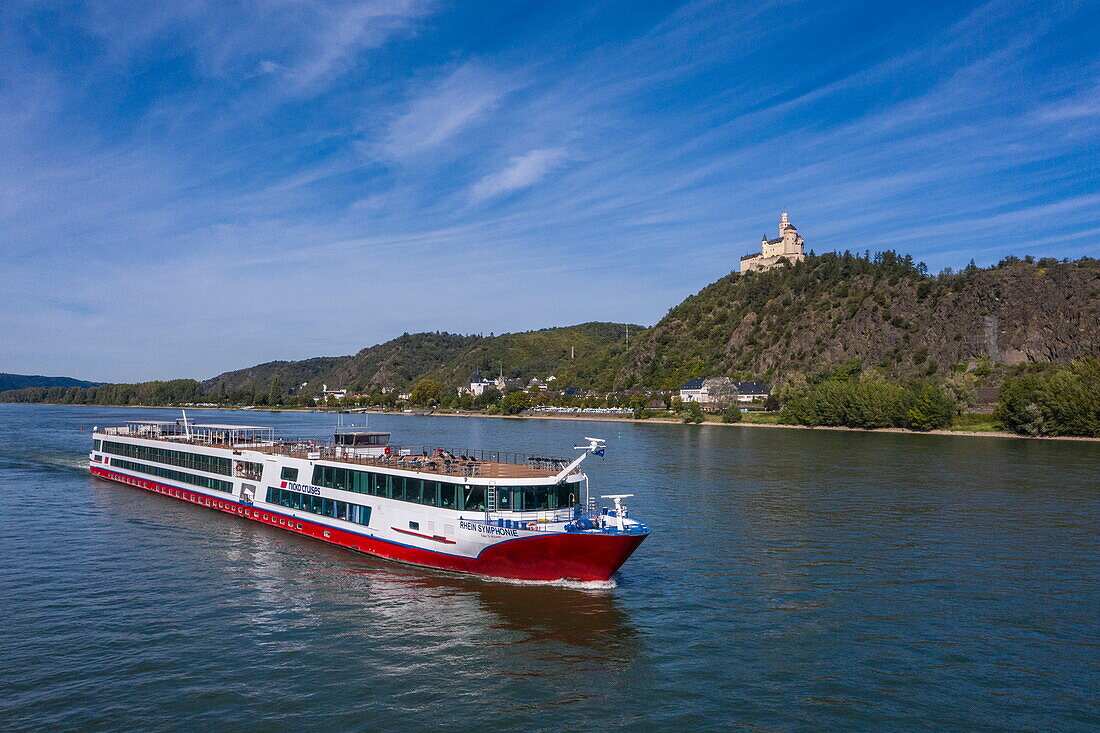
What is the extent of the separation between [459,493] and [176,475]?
34041 millimetres

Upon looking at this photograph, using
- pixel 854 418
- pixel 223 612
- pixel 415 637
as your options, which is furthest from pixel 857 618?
pixel 854 418

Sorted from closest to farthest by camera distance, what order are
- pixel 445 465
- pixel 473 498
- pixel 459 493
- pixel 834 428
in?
pixel 473 498 < pixel 459 493 < pixel 445 465 < pixel 834 428

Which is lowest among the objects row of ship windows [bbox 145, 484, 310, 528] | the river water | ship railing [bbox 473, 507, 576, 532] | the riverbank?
the river water

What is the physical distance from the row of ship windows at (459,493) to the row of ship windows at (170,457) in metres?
18.2

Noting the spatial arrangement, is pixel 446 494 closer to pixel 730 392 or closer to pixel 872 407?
pixel 872 407

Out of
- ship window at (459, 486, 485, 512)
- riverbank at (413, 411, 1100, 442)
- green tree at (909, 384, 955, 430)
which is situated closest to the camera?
ship window at (459, 486, 485, 512)

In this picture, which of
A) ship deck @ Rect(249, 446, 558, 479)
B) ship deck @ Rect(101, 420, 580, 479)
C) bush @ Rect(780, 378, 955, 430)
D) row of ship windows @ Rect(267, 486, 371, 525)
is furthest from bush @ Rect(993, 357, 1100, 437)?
row of ship windows @ Rect(267, 486, 371, 525)

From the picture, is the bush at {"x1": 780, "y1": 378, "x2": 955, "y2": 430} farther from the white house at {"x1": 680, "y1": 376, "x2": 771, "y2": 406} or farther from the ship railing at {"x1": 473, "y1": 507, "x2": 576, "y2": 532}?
the ship railing at {"x1": 473, "y1": 507, "x2": 576, "y2": 532}

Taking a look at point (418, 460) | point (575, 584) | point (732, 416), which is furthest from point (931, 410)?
point (418, 460)

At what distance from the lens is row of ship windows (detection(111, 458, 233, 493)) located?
48.2m

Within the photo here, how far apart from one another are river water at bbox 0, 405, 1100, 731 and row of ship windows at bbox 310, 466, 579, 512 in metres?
3.60

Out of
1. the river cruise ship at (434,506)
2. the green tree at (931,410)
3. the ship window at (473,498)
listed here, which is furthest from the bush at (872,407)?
the ship window at (473,498)

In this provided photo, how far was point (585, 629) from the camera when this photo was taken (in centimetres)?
2598

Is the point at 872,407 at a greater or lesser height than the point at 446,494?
greater
